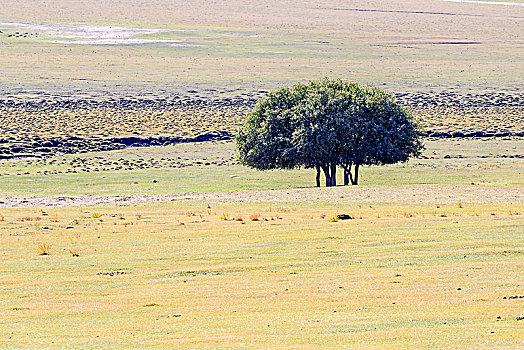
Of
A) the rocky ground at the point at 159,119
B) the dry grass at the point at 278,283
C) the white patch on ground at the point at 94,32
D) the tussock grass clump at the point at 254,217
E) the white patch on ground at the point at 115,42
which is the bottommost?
the rocky ground at the point at 159,119

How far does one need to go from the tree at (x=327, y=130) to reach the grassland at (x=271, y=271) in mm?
7087

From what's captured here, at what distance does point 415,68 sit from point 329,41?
33514mm

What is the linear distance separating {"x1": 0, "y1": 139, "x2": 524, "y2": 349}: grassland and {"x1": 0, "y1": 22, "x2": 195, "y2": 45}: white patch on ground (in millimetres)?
135334

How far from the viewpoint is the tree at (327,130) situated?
4622cm

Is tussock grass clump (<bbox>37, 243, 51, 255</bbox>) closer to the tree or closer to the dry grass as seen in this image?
the dry grass

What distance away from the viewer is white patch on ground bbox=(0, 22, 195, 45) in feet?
561

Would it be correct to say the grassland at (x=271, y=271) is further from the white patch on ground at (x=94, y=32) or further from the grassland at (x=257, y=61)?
the white patch on ground at (x=94, y=32)

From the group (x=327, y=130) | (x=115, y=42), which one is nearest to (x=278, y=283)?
(x=327, y=130)

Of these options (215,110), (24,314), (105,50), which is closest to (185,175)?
(24,314)

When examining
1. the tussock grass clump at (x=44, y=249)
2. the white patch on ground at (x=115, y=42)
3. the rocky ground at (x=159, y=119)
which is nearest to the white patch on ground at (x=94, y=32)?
the white patch on ground at (x=115, y=42)

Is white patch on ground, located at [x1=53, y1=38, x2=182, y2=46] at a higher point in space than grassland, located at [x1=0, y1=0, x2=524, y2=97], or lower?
higher

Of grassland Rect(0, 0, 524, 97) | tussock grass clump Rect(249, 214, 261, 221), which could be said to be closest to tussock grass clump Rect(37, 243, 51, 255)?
tussock grass clump Rect(249, 214, 261, 221)

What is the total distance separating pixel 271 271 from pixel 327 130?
2751cm

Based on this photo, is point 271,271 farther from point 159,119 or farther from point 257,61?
point 257,61
